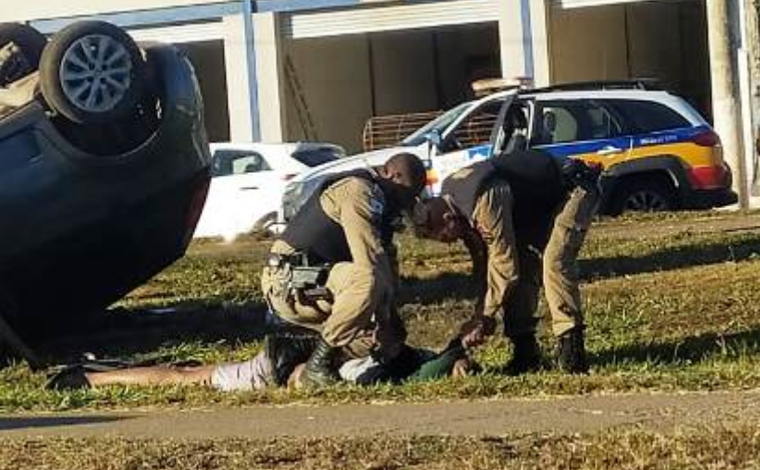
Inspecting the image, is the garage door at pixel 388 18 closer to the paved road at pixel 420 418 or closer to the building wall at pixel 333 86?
the building wall at pixel 333 86

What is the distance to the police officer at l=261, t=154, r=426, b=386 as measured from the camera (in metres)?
9.92

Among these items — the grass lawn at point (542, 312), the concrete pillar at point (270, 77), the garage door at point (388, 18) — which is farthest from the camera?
the concrete pillar at point (270, 77)

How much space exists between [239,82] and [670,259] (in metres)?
18.4

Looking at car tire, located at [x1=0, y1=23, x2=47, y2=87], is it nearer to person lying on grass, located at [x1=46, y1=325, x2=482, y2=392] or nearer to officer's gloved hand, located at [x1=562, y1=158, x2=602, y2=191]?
person lying on grass, located at [x1=46, y1=325, x2=482, y2=392]

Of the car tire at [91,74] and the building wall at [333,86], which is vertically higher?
the car tire at [91,74]

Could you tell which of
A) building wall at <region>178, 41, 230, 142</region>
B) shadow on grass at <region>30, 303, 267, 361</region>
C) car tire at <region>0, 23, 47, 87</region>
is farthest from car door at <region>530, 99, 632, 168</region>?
building wall at <region>178, 41, 230, 142</region>

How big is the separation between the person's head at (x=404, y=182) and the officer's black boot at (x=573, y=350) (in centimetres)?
126

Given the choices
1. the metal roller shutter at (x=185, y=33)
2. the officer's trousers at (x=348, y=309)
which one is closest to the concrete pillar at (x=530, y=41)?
the metal roller shutter at (x=185, y=33)

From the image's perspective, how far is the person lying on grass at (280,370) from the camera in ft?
33.6

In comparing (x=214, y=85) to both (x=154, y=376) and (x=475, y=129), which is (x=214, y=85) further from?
(x=154, y=376)

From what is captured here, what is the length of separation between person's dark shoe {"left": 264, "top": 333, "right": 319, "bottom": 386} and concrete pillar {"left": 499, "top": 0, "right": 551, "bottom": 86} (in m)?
21.2

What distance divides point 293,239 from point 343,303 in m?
0.64

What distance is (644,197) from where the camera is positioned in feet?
74.6

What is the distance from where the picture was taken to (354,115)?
37406 millimetres
